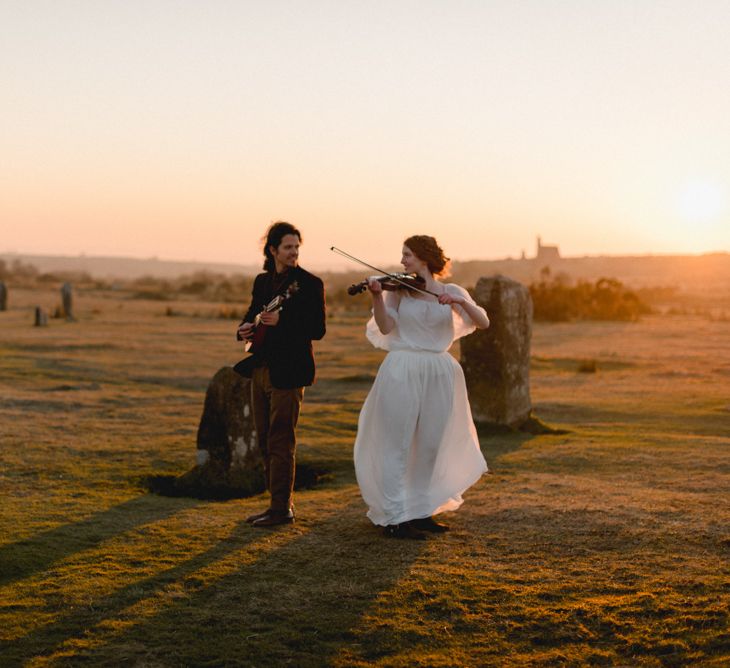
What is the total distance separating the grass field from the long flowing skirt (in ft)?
1.04

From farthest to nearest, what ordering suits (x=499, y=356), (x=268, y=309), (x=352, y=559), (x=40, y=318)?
1. (x=40, y=318)
2. (x=499, y=356)
3. (x=268, y=309)
4. (x=352, y=559)

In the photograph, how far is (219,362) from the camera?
22.0 metres

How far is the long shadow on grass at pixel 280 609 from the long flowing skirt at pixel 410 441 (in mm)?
359

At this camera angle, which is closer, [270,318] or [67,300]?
[270,318]

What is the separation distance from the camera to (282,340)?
7.41m

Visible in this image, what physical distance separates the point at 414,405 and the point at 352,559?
4.34ft

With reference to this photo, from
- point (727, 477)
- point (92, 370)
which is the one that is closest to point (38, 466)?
point (727, 477)

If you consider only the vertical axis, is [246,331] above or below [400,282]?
below

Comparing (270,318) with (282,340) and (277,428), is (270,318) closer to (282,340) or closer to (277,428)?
(282,340)

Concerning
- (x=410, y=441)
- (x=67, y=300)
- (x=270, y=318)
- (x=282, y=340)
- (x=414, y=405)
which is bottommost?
(x=410, y=441)

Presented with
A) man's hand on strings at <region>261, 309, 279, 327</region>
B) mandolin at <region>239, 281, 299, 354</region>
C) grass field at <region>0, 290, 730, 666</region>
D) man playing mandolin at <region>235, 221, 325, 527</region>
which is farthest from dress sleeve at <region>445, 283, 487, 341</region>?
grass field at <region>0, 290, 730, 666</region>

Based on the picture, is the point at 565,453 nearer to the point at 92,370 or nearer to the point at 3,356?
the point at 92,370

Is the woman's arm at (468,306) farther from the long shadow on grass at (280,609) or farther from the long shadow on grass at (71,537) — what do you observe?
the long shadow on grass at (71,537)

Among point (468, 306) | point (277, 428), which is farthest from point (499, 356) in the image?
point (277, 428)
